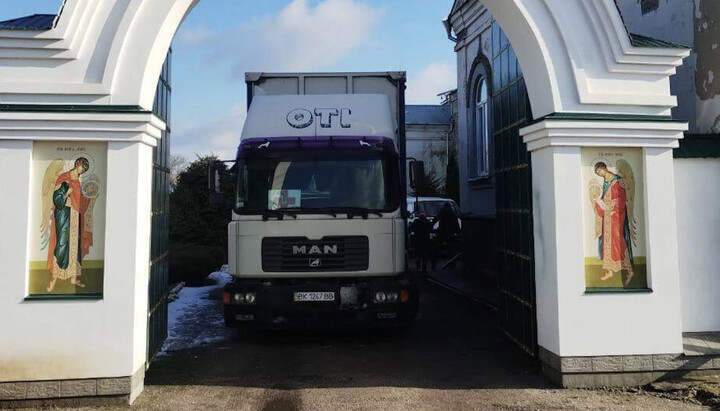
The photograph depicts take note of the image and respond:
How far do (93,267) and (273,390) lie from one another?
2166mm

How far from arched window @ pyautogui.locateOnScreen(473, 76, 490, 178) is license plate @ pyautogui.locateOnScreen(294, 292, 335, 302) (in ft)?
24.8

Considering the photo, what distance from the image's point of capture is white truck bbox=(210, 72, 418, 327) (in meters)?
6.91

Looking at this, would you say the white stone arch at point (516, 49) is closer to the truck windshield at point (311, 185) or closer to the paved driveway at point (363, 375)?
the truck windshield at point (311, 185)

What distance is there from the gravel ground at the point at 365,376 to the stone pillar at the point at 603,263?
36 cm

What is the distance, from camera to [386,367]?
6293 mm

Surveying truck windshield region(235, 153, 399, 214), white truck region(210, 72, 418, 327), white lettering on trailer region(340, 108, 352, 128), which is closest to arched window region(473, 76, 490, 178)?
white lettering on trailer region(340, 108, 352, 128)

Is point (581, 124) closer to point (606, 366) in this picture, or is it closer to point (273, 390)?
point (606, 366)

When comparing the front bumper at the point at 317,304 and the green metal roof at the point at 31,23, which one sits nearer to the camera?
the green metal roof at the point at 31,23

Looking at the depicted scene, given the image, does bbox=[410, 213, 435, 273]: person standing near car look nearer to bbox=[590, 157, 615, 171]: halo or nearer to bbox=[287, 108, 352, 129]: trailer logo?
bbox=[287, 108, 352, 129]: trailer logo

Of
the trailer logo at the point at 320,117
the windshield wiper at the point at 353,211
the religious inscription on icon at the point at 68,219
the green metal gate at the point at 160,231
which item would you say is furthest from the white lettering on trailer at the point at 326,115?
the religious inscription on icon at the point at 68,219

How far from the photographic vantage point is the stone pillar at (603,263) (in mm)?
5430

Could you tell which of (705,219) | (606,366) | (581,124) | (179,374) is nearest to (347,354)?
(179,374)

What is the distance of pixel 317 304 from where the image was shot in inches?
273

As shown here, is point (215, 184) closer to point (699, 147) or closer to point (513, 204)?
point (513, 204)
